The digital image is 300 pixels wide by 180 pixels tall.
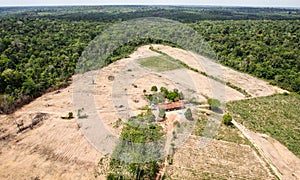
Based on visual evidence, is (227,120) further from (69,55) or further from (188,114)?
(69,55)

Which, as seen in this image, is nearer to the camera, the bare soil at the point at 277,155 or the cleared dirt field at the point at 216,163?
the cleared dirt field at the point at 216,163

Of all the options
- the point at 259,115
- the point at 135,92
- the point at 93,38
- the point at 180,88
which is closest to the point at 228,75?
the point at 180,88

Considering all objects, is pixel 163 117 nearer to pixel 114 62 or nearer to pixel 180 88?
pixel 180 88

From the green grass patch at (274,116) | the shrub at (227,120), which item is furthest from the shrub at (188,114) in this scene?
the green grass patch at (274,116)

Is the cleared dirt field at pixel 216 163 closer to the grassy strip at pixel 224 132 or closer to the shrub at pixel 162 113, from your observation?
the grassy strip at pixel 224 132

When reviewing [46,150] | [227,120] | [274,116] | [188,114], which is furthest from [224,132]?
[46,150]

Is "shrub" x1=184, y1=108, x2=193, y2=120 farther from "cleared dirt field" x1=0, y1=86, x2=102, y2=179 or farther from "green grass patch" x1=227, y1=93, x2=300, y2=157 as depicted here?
"cleared dirt field" x1=0, y1=86, x2=102, y2=179
